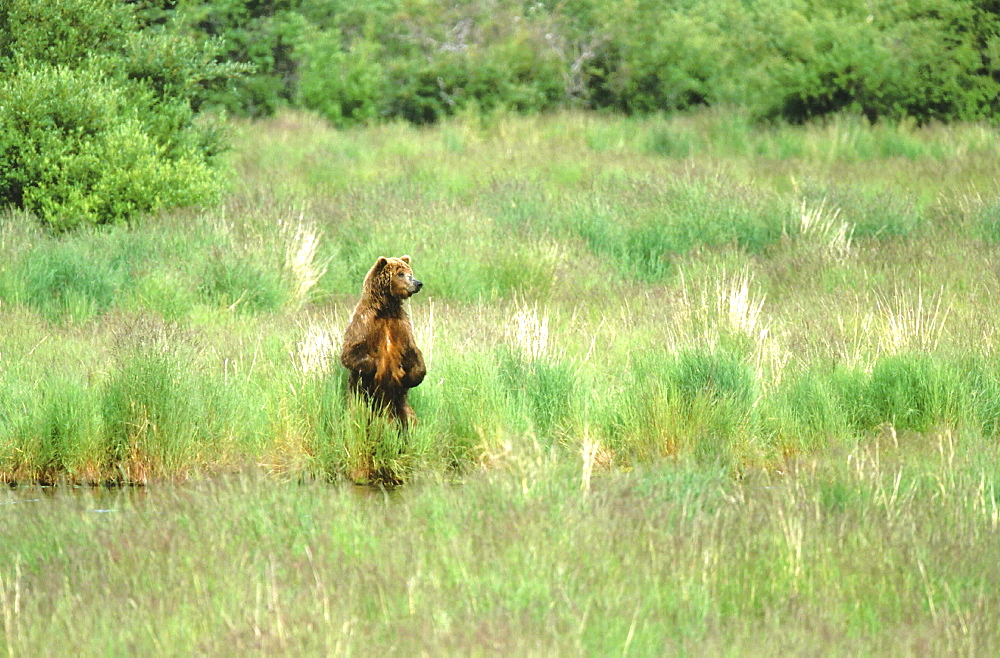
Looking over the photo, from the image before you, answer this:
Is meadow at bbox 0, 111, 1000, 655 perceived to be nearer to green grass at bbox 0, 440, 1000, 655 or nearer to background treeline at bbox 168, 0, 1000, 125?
green grass at bbox 0, 440, 1000, 655

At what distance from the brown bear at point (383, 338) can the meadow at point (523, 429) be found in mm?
430

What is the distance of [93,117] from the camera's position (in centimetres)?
1440

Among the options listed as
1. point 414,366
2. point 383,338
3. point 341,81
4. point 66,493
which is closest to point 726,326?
point 414,366

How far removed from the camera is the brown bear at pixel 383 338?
698 centimetres

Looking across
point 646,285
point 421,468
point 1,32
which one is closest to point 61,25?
point 1,32

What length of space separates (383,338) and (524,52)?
77.8 ft

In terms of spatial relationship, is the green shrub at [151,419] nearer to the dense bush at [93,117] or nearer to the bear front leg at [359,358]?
the bear front leg at [359,358]

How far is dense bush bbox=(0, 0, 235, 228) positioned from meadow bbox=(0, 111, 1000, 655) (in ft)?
2.18

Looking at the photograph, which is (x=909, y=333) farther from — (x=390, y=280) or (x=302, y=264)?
(x=302, y=264)

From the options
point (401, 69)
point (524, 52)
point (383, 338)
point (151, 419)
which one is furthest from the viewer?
point (401, 69)

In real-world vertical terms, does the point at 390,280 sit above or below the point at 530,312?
above

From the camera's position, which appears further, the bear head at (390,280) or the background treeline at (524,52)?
the background treeline at (524,52)

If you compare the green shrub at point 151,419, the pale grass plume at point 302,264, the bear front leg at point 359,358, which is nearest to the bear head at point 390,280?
the bear front leg at point 359,358

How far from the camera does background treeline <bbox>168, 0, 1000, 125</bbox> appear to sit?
26516 millimetres
